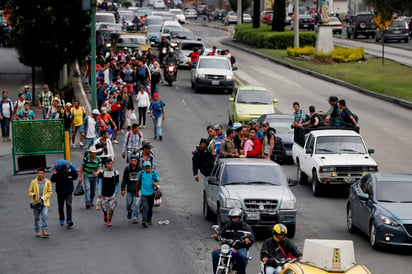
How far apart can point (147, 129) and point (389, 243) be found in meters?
18.8

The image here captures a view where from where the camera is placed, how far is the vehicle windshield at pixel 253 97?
3678 centimetres

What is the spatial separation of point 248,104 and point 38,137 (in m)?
9.86

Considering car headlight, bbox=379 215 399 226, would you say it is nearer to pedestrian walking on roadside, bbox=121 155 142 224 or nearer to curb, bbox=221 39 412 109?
pedestrian walking on roadside, bbox=121 155 142 224

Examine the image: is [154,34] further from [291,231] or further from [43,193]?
[291,231]

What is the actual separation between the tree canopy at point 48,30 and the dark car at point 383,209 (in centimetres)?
2217

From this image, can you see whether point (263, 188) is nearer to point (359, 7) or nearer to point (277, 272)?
point (277, 272)

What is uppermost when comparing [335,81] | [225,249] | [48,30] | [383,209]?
[48,30]

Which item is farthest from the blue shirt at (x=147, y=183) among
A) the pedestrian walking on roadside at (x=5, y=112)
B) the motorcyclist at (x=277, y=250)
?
the pedestrian walking on roadside at (x=5, y=112)

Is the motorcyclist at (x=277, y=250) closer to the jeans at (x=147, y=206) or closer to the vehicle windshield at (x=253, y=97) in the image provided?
the jeans at (x=147, y=206)

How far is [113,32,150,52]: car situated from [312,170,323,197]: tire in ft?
95.1

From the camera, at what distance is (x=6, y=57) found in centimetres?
6141

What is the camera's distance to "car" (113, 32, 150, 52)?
53.1 meters

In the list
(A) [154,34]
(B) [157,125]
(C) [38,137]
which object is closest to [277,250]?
(C) [38,137]

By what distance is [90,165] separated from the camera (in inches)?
866
